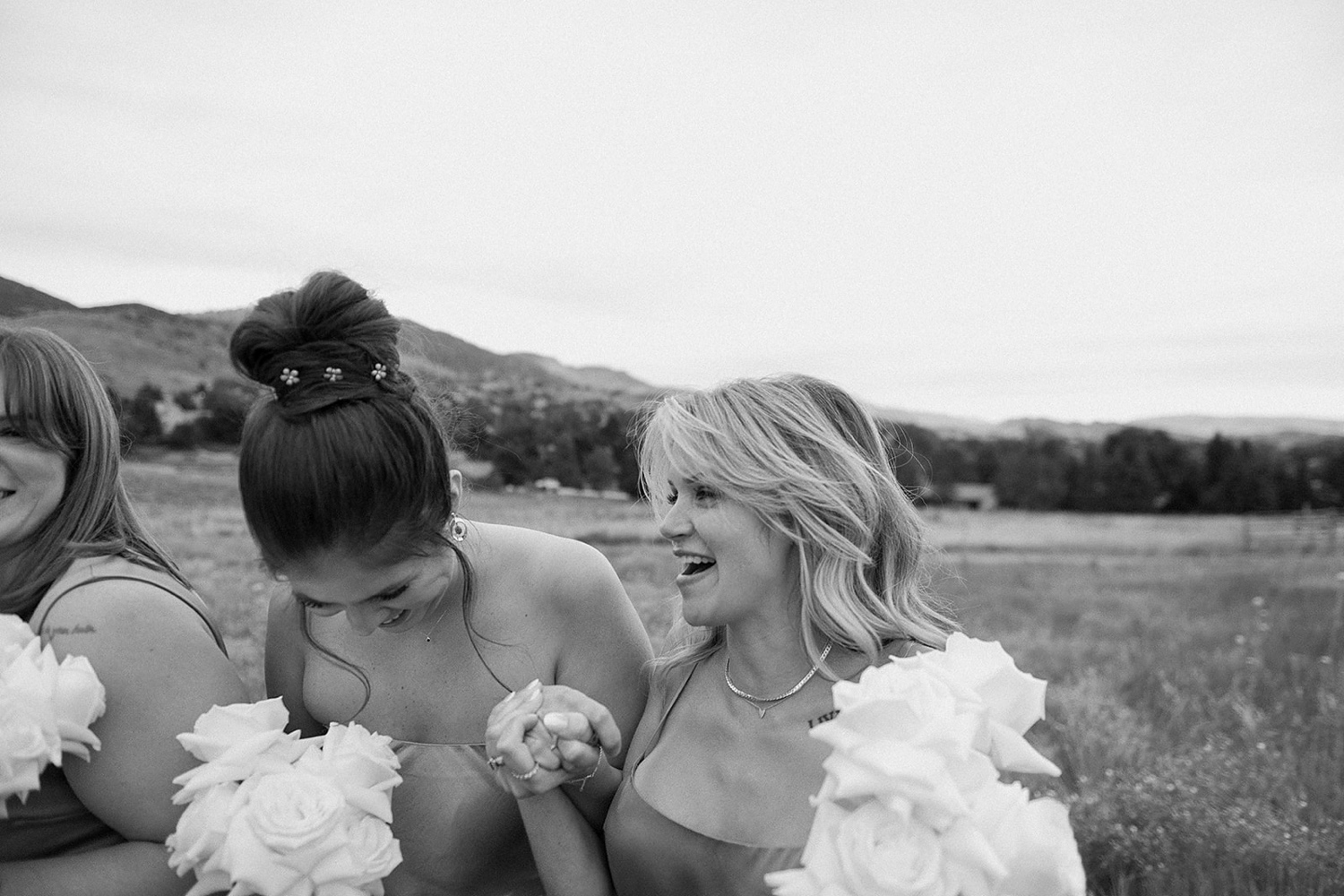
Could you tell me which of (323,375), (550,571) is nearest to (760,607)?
(550,571)

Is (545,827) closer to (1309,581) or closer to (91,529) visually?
(91,529)

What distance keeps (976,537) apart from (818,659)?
13135mm

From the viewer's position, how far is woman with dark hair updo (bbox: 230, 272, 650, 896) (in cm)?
285

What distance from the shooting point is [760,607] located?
333 cm

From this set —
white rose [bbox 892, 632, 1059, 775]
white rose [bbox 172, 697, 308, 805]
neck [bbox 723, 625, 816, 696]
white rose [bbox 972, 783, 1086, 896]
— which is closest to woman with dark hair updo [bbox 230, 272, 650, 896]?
white rose [bbox 172, 697, 308, 805]

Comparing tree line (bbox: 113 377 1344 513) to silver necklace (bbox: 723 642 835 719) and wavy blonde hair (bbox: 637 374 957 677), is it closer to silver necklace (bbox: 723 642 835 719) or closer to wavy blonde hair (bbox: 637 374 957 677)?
wavy blonde hair (bbox: 637 374 957 677)

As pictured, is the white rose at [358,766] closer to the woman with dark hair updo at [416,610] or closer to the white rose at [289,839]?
the white rose at [289,839]

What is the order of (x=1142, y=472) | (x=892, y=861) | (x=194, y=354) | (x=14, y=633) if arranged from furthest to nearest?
(x=1142, y=472)
(x=194, y=354)
(x=14, y=633)
(x=892, y=861)

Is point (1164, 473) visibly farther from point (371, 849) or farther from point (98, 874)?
point (98, 874)

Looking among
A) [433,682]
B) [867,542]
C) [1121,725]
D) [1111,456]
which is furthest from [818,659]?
[1111,456]

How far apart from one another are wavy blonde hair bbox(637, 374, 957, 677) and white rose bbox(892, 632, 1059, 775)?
836 mm

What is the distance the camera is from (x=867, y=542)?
3322mm

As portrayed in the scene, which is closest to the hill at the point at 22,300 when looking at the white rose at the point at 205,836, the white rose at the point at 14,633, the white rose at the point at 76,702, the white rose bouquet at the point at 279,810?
the white rose at the point at 14,633

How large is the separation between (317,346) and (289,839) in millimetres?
1263
